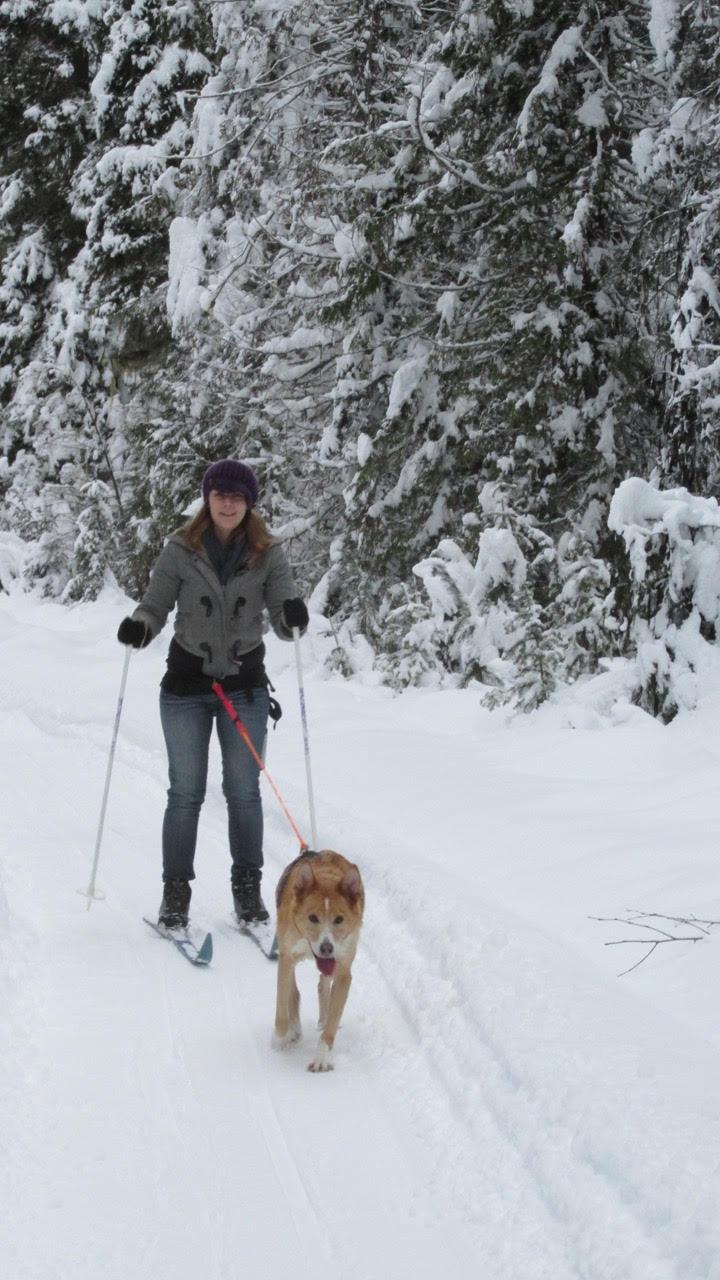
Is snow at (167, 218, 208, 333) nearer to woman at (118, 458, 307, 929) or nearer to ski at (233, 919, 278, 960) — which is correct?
woman at (118, 458, 307, 929)

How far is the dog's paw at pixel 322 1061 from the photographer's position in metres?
4.15

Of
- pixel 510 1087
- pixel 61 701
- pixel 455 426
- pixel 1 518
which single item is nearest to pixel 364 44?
pixel 455 426

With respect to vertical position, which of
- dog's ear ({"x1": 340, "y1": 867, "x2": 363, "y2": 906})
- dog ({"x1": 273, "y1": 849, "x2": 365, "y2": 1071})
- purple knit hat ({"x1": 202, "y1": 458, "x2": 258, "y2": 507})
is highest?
purple knit hat ({"x1": 202, "y1": 458, "x2": 258, "y2": 507})

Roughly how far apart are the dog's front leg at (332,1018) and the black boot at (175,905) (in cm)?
166

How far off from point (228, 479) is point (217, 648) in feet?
2.85

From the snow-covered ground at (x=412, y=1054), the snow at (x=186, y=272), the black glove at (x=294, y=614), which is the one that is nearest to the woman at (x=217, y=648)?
the black glove at (x=294, y=614)

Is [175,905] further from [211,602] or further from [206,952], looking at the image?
[211,602]

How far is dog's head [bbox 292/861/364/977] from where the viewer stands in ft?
13.4

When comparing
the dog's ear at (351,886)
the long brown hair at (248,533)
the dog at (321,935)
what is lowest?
the dog at (321,935)

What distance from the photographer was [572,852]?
19.4 feet

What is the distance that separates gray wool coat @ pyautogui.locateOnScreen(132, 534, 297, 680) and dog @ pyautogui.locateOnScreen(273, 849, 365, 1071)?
1585mm

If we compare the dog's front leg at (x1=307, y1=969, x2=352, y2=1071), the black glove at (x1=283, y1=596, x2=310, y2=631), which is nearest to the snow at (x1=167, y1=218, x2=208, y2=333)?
the black glove at (x1=283, y1=596, x2=310, y2=631)

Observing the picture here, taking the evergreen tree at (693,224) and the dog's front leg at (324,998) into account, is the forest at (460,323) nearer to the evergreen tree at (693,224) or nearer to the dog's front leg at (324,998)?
the evergreen tree at (693,224)

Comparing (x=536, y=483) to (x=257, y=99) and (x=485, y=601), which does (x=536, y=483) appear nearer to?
(x=485, y=601)
